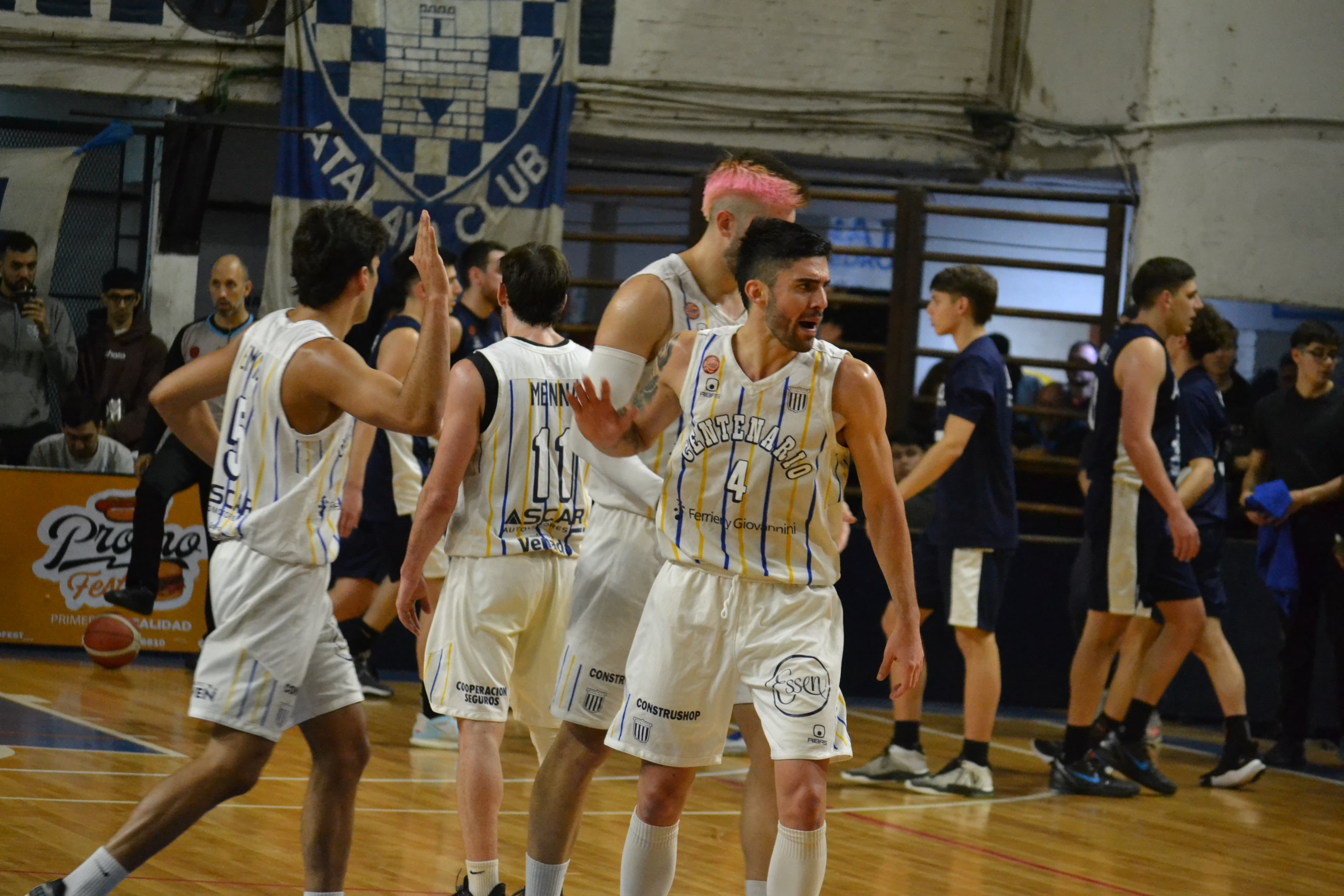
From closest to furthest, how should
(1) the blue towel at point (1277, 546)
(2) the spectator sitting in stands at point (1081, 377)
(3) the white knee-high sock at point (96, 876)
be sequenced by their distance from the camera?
(3) the white knee-high sock at point (96, 876) < (1) the blue towel at point (1277, 546) < (2) the spectator sitting in stands at point (1081, 377)

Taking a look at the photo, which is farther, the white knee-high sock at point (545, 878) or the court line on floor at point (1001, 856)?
the court line on floor at point (1001, 856)

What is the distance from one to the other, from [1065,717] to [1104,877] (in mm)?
3981

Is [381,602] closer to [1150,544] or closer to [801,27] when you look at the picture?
[1150,544]

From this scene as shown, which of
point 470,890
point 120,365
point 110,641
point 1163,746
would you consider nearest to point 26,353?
point 120,365

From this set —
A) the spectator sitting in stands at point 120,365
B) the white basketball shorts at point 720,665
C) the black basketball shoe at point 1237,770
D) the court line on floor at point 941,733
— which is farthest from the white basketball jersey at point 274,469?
the spectator sitting in stands at point 120,365

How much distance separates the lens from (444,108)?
974 centimetres

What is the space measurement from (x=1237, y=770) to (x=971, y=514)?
5.94 feet

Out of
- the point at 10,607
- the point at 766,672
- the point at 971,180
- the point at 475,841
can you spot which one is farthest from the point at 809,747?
the point at 971,180

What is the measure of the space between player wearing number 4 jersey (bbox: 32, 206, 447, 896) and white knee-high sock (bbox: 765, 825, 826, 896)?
3.05 feet

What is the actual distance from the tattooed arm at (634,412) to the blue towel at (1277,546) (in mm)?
5136

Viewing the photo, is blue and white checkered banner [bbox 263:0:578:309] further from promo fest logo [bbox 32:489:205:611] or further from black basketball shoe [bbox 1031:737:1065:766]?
black basketball shoe [bbox 1031:737:1065:766]

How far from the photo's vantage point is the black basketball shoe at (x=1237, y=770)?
6930mm

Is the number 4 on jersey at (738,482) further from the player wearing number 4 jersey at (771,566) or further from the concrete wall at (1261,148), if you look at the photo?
the concrete wall at (1261,148)

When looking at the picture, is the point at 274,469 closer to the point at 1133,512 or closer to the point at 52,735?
the point at 52,735
